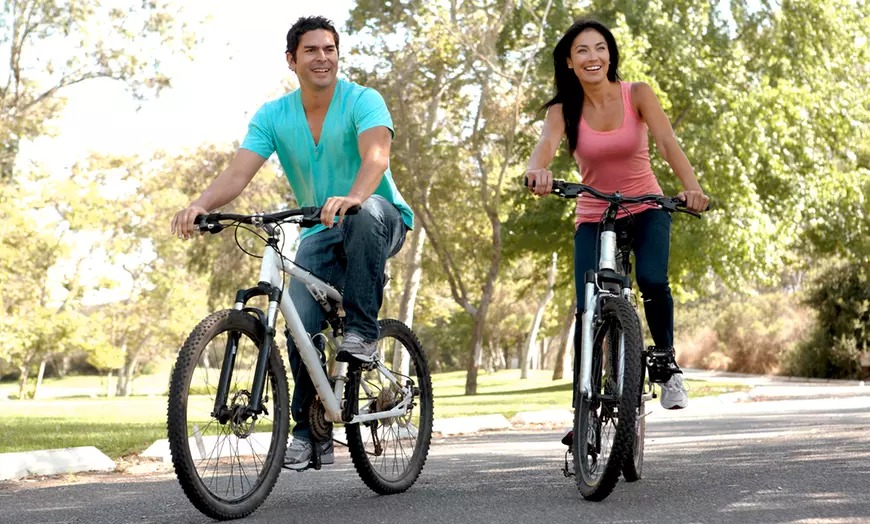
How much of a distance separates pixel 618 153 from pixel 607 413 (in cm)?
136

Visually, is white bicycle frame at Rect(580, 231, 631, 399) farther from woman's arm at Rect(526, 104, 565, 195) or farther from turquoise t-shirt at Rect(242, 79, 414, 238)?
turquoise t-shirt at Rect(242, 79, 414, 238)

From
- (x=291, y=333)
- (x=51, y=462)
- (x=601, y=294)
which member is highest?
(x=601, y=294)

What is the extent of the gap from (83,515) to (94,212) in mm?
38720

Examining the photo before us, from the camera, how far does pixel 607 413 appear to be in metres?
5.65

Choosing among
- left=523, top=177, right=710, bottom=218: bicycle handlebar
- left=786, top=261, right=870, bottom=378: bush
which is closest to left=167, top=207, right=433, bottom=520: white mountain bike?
left=523, top=177, right=710, bottom=218: bicycle handlebar

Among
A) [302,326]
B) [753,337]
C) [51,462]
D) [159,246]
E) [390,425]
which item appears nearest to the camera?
[302,326]

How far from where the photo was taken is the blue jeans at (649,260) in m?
6.22

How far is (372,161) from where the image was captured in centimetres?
559

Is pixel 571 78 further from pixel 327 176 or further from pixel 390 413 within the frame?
pixel 390 413

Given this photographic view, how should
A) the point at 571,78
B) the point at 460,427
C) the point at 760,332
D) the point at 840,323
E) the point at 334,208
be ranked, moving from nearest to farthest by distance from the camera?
the point at 334,208, the point at 571,78, the point at 460,427, the point at 840,323, the point at 760,332

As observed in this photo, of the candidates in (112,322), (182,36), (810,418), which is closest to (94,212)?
(112,322)

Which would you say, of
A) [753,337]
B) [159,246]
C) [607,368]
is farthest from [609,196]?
[159,246]

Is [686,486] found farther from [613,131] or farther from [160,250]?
[160,250]

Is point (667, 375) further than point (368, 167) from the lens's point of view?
Yes
